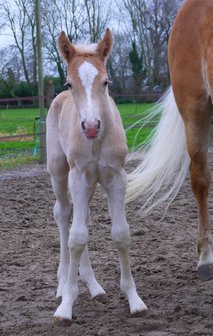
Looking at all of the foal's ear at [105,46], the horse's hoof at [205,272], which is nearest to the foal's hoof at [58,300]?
the horse's hoof at [205,272]

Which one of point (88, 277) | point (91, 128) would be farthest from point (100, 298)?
point (91, 128)

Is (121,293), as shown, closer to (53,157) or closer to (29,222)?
(53,157)

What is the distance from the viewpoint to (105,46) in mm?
3023

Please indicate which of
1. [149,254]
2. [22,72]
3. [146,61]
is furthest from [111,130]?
[22,72]

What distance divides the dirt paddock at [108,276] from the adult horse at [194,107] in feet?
1.27

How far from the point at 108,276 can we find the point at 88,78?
1.66m

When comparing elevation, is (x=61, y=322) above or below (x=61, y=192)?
below

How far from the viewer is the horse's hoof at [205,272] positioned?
150 inches

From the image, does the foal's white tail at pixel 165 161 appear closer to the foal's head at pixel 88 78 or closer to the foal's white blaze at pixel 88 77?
the foal's head at pixel 88 78

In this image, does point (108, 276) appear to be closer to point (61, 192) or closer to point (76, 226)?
point (61, 192)

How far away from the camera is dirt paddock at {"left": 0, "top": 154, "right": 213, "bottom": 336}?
297 centimetres

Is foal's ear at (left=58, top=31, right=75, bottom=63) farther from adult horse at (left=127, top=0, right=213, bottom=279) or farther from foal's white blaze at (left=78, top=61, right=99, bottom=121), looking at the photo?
adult horse at (left=127, top=0, right=213, bottom=279)

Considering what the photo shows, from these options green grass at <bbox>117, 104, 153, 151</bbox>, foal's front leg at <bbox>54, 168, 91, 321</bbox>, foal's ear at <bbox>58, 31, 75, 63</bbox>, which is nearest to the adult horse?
foal's ear at <bbox>58, 31, 75, 63</bbox>

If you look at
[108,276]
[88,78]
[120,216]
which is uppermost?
A: [88,78]
